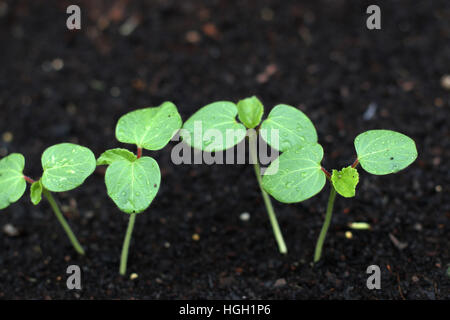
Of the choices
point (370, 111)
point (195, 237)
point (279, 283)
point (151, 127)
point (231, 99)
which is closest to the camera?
point (151, 127)

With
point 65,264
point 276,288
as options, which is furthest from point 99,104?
point 276,288

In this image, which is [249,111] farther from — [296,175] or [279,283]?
[279,283]

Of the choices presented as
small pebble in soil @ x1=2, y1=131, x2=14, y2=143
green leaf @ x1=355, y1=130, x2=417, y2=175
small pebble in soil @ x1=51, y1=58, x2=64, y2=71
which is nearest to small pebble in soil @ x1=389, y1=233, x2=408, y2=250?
green leaf @ x1=355, y1=130, x2=417, y2=175

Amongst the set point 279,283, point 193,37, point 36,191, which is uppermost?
point 193,37

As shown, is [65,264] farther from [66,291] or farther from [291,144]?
[291,144]

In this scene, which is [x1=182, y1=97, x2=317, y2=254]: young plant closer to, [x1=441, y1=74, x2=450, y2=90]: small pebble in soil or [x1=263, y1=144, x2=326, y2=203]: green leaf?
[x1=263, y1=144, x2=326, y2=203]: green leaf

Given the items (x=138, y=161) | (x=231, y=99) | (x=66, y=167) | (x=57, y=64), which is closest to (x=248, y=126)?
(x=138, y=161)
